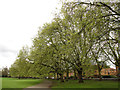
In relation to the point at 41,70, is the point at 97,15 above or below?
above

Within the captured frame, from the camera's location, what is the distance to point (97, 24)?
9.56 meters

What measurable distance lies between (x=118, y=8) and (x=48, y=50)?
1349 centimetres

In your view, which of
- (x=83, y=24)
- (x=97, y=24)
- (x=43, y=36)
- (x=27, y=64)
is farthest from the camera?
(x=27, y=64)

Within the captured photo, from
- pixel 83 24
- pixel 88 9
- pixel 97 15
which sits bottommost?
pixel 83 24

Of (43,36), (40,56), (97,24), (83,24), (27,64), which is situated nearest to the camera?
(97,24)

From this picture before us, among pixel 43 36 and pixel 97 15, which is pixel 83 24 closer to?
pixel 97 15

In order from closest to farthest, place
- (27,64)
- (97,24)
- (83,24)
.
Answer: (97,24), (83,24), (27,64)

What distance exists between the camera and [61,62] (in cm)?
2186

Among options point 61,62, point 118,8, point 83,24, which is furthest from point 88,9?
point 61,62

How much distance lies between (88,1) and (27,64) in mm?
17924

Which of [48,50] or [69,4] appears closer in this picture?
[69,4]

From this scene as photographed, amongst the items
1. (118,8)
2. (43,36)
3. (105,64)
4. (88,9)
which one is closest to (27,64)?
(43,36)

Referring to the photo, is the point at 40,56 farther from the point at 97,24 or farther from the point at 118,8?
the point at 118,8

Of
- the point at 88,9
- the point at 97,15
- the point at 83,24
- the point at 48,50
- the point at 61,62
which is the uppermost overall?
the point at 88,9
